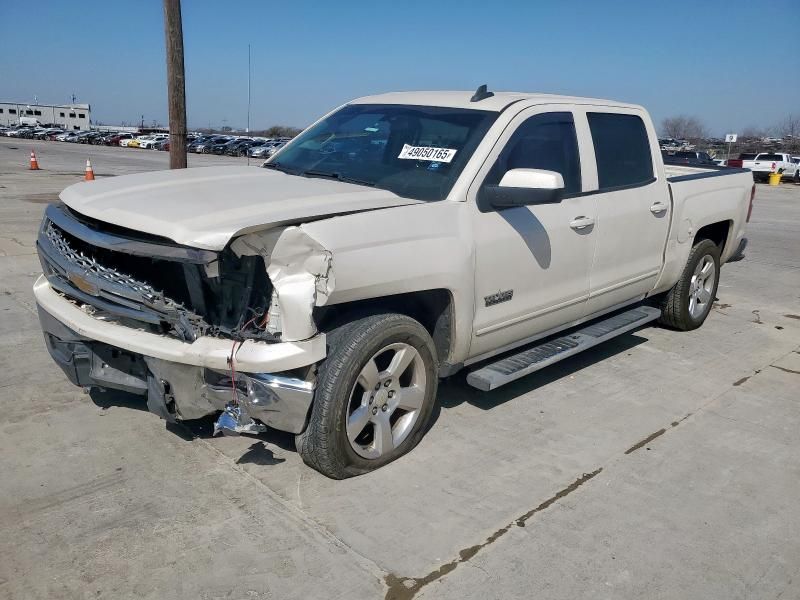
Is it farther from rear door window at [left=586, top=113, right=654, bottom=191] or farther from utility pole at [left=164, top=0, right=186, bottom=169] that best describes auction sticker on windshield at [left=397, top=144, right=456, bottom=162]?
utility pole at [left=164, top=0, right=186, bottom=169]

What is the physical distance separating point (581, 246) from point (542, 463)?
4.75 feet

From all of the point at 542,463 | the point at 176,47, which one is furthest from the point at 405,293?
the point at 176,47

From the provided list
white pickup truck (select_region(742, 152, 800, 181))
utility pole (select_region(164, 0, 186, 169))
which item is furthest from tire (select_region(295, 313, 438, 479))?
white pickup truck (select_region(742, 152, 800, 181))

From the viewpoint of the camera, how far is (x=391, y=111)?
4.51m

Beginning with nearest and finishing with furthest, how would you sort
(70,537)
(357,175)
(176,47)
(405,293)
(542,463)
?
(70,537), (405,293), (542,463), (357,175), (176,47)

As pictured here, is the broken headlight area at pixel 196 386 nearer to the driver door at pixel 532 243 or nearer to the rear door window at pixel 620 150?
the driver door at pixel 532 243

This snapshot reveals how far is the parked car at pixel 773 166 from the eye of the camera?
34500mm

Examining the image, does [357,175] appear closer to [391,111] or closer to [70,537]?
[391,111]

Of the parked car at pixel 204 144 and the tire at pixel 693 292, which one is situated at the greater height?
the tire at pixel 693 292

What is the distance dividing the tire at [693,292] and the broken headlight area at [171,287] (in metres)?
4.06

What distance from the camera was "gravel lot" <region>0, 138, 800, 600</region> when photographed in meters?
2.69

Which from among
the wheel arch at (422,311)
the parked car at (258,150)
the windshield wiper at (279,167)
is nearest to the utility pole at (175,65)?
the windshield wiper at (279,167)

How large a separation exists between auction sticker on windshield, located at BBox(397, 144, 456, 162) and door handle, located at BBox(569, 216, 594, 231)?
3.01ft

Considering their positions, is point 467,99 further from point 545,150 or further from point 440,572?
point 440,572
